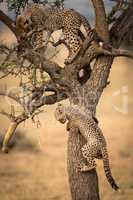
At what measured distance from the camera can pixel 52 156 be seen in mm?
8078

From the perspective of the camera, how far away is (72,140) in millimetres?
5305

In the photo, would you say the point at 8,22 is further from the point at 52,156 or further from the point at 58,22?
the point at 52,156

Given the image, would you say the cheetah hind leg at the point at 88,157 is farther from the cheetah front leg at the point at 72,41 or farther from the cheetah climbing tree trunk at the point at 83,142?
the cheetah front leg at the point at 72,41

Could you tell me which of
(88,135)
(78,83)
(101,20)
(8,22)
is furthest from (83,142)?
(8,22)

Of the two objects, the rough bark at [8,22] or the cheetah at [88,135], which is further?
the rough bark at [8,22]

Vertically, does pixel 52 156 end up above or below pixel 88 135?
below

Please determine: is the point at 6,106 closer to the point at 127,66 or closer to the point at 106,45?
the point at 127,66

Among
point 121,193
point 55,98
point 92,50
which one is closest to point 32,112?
point 55,98

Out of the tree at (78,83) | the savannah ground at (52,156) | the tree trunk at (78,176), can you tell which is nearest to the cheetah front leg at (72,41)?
the tree at (78,83)

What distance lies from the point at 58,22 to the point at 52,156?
2.82 m

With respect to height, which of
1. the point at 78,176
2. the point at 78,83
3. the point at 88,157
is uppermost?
the point at 78,83

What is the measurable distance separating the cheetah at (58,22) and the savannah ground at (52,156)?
8.17ft

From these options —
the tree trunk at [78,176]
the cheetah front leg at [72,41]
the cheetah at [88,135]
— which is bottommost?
the tree trunk at [78,176]

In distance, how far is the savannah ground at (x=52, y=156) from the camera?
25.7 feet
